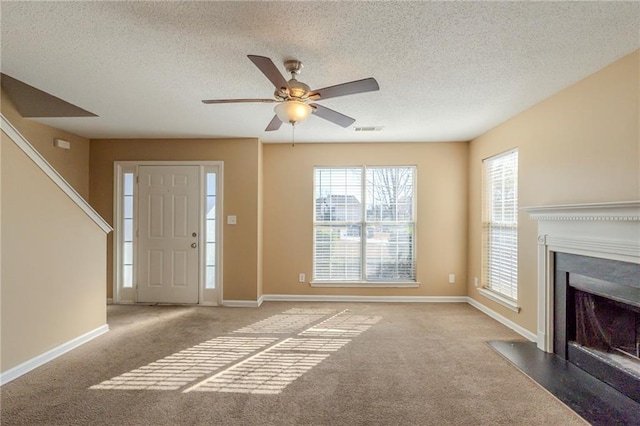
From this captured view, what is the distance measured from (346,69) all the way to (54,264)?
3.11 metres

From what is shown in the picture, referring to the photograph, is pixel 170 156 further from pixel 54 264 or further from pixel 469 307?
pixel 469 307

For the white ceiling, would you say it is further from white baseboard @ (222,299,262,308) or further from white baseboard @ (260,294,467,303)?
white baseboard @ (260,294,467,303)

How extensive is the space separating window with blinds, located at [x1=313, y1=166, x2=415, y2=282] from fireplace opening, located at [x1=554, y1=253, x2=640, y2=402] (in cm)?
228

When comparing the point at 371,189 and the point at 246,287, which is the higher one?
the point at 371,189

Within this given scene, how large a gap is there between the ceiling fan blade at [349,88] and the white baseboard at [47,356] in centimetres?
312

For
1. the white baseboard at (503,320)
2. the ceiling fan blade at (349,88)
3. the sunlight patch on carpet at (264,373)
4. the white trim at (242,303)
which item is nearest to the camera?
the ceiling fan blade at (349,88)

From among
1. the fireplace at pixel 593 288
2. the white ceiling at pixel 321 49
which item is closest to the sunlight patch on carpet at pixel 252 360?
the fireplace at pixel 593 288

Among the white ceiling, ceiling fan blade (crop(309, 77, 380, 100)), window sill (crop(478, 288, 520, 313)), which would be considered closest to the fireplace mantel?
window sill (crop(478, 288, 520, 313))

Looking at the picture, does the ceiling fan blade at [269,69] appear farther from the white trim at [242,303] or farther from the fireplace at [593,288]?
the white trim at [242,303]

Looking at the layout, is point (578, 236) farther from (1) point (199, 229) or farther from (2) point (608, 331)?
(1) point (199, 229)

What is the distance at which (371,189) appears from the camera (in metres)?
5.11

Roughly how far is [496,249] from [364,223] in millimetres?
1813

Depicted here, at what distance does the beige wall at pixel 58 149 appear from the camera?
3.75m

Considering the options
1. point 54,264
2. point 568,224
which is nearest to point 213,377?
point 54,264
